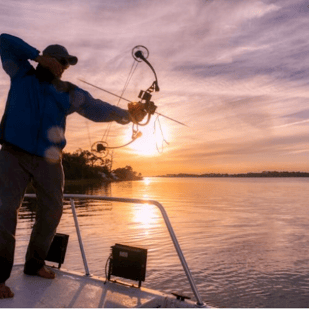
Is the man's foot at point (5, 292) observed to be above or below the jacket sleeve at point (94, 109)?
below

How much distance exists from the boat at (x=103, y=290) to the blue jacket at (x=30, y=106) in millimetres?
792

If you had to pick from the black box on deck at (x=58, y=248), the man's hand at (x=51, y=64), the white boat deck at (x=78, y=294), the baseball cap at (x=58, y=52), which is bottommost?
the white boat deck at (x=78, y=294)

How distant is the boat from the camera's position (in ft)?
9.20

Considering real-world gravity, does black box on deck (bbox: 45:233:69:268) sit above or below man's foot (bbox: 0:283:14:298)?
above

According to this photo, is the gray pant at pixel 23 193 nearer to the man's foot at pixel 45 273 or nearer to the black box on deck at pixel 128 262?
the man's foot at pixel 45 273

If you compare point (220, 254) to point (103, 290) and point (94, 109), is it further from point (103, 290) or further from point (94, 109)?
point (94, 109)

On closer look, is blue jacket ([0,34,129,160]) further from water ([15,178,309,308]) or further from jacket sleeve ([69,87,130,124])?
water ([15,178,309,308])

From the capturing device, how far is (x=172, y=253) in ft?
50.7

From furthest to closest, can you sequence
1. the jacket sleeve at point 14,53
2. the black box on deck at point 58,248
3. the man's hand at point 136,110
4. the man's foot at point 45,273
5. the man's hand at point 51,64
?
the black box on deck at point 58,248, the man's foot at point 45,273, the man's hand at point 136,110, the man's hand at point 51,64, the jacket sleeve at point 14,53

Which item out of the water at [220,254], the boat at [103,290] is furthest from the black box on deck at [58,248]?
the water at [220,254]

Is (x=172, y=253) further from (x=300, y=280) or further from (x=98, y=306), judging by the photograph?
(x=98, y=306)

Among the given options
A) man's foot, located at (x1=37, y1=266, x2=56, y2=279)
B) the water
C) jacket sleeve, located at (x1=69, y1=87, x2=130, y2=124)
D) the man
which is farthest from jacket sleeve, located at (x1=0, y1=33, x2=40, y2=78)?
the water

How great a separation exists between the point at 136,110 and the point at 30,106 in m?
0.90

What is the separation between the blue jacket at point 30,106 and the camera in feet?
9.30
